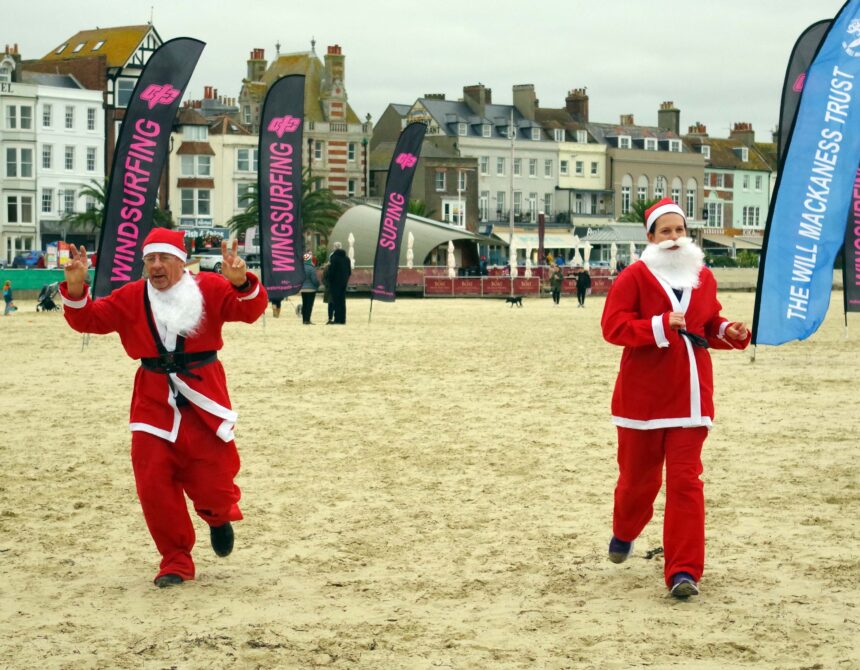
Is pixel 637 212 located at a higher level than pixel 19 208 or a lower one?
higher

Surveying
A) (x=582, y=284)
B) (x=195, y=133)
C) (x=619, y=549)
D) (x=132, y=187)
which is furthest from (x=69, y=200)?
(x=619, y=549)

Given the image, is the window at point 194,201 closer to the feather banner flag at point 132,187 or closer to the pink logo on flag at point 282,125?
the pink logo on flag at point 282,125

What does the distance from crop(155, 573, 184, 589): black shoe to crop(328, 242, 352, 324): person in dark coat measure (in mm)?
21003

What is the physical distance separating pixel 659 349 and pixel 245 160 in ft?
248

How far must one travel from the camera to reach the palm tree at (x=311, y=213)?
74.5 m

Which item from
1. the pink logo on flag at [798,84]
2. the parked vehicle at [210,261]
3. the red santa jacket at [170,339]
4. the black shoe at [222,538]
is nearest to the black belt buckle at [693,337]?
the red santa jacket at [170,339]

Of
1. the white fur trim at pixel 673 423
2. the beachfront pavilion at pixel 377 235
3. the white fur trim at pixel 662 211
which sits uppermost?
the beachfront pavilion at pixel 377 235

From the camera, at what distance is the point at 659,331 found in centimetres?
612

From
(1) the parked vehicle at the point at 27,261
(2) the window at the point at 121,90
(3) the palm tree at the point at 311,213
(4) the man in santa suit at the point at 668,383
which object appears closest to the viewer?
(4) the man in santa suit at the point at 668,383

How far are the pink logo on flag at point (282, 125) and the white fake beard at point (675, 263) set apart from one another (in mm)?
17490

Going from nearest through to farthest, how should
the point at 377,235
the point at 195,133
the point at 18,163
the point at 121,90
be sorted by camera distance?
the point at 377,235, the point at 18,163, the point at 121,90, the point at 195,133

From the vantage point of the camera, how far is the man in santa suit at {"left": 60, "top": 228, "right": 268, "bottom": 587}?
637 centimetres

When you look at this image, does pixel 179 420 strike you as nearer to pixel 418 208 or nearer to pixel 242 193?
pixel 242 193

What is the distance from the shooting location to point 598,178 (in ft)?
317
